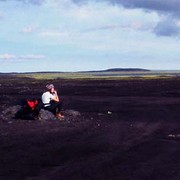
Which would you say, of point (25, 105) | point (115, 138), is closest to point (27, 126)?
point (25, 105)

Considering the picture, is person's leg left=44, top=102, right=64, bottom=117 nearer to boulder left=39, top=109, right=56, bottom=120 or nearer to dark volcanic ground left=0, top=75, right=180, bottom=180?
boulder left=39, top=109, right=56, bottom=120

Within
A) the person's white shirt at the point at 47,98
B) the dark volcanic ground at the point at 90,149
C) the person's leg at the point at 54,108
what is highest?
the person's white shirt at the point at 47,98

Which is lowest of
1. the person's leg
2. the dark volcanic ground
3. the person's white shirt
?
the dark volcanic ground

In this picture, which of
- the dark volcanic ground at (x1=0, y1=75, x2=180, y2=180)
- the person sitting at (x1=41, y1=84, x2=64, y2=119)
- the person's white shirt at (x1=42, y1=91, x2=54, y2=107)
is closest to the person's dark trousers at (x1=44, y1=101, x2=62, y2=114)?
the person sitting at (x1=41, y1=84, x2=64, y2=119)

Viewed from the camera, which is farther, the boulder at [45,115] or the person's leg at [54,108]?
the person's leg at [54,108]

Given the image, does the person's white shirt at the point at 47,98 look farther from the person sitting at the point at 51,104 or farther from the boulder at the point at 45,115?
the boulder at the point at 45,115

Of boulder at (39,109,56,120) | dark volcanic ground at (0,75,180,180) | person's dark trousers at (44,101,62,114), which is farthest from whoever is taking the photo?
person's dark trousers at (44,101,62,114)

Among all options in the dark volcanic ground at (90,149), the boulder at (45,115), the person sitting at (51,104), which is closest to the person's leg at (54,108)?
the person sitting at (51,104)

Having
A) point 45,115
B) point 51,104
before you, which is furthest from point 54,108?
point 45,115

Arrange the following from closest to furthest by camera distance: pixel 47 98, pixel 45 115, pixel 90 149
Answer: pixel 90 149
pixel 45 115
pixel 47 98

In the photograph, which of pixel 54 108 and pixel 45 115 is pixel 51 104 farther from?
pixel 45 115

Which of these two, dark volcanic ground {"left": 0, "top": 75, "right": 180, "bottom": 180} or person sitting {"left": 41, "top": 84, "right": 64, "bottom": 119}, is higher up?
person sitting {"left": 41, "top": 84, "right": 64, "bottom": 119}

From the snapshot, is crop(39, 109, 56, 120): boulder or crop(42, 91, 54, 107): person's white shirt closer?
crop(39, 109, 56, 120): boulder

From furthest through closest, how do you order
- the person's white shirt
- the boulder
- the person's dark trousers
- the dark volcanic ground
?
the person's white shirt, the person's dark trousers, the boulder, the dark volcanic ground
